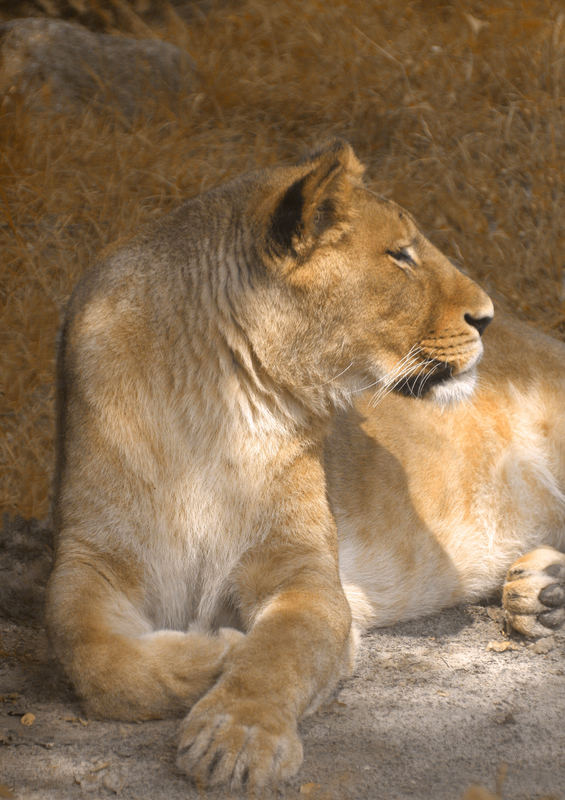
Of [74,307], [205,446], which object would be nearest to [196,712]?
[205,446]

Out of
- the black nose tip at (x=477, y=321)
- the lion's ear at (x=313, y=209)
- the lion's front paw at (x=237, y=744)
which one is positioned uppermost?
the lion's ear at (x=313, y=209)

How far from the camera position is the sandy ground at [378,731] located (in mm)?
2270

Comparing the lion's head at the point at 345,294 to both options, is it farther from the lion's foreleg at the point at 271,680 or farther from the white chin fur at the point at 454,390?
the lion's foreleg at the point at 271,680

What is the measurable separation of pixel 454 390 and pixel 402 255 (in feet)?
1.44

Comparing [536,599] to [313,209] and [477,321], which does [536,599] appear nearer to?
[477,321]

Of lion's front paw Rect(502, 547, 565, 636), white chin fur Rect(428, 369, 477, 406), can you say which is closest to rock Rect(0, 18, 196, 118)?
white chin fur Rect(428, 369, 477, 406)

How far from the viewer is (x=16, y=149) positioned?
5.68 meters

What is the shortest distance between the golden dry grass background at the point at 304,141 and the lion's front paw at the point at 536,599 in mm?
1846

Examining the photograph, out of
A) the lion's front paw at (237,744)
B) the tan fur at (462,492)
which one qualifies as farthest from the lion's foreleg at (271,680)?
the tan fur at (462,492)

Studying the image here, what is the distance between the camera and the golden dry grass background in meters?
5.21

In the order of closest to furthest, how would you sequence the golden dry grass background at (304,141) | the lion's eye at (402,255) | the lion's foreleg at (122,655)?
the lion's foreleg at (122,655)
the lion's eye at (402,255)
the golden dry grass background at (304,141)

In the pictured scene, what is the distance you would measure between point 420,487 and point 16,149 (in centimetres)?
316

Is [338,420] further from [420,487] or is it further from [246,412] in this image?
[246,412]

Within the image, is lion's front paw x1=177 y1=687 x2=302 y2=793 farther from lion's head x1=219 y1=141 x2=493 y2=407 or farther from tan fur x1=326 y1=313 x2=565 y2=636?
tan fur x1=326 y1=313 x2=565 y2=636
